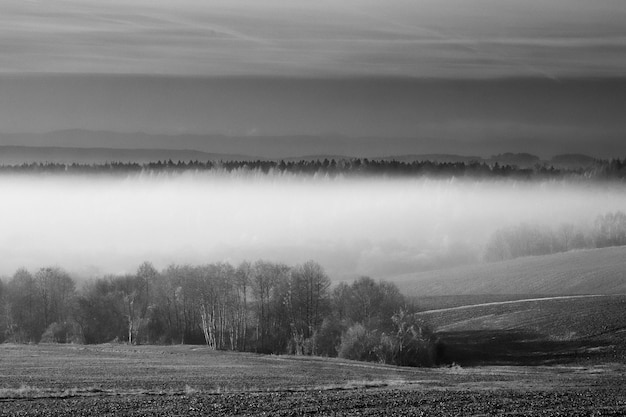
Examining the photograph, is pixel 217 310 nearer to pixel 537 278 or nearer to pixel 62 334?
pixel 62 334

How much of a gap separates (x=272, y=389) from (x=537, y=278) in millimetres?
103651

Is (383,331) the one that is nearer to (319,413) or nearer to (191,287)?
(191,287)

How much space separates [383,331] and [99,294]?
4904cm

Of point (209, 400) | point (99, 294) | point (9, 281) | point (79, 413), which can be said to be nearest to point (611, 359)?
point (209, 400)

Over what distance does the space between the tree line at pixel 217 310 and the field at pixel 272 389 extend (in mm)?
22589

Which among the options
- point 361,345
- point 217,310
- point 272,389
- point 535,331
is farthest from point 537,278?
point 272,389

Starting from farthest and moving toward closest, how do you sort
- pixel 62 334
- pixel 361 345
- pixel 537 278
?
1. pixel 537 278
2. pixel 62 334
3. pixel 361 345

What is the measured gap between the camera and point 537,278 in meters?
147

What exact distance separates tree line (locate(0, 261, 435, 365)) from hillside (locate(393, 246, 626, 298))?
33.3m

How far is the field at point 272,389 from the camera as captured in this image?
39.6 m

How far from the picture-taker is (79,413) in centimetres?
3725

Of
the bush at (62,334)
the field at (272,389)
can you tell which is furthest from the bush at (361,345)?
the bush at (62,334)

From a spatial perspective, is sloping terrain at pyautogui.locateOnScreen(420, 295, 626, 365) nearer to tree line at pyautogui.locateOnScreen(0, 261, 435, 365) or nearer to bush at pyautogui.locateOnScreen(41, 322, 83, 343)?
tree line at pyautogui.locateOnScreen(0, 261, 435, 365)

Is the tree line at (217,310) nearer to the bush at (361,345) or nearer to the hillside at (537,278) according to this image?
the bush at (361,345)
